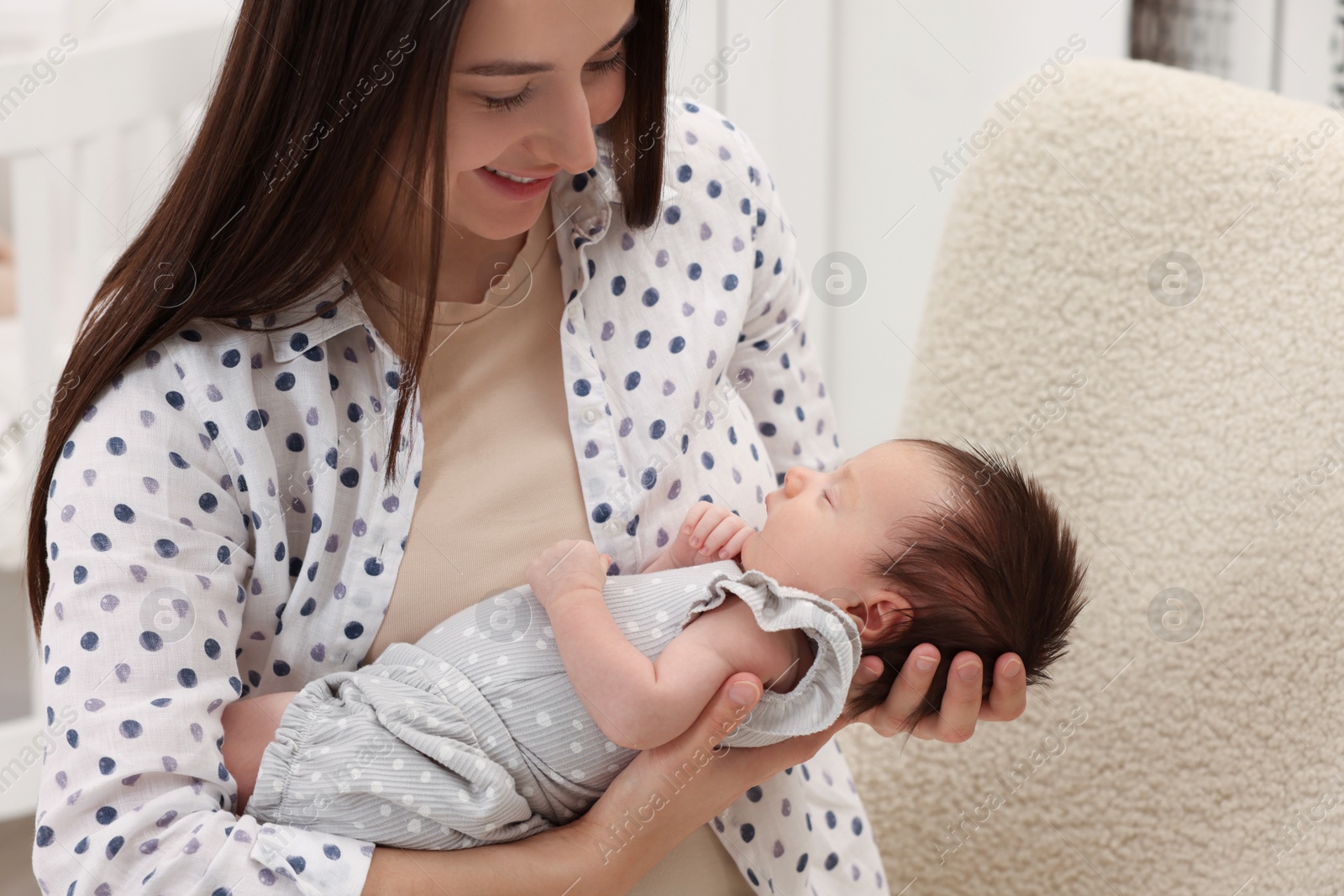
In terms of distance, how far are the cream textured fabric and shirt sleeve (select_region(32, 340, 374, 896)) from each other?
2.33ft

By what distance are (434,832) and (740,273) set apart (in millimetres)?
558

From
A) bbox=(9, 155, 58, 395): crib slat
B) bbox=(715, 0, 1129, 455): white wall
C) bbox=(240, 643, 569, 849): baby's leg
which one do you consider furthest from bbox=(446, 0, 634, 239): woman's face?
bbox=(715, 0, 1129, 455): white wall

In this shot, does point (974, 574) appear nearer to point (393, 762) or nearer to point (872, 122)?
point (393, 762)

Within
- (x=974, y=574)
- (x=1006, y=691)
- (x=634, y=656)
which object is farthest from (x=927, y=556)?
(x=634, y=656)

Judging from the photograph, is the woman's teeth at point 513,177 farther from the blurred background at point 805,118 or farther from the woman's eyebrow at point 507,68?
the blurred background at point 805,118

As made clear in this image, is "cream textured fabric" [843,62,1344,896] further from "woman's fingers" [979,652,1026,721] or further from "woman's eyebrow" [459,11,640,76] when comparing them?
"woman's eyebrow" [459,11,640,76]

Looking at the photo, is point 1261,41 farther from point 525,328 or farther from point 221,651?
point 221,651

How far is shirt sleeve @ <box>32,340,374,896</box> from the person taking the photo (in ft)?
2.57

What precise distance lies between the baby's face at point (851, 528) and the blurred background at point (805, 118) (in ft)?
1.59

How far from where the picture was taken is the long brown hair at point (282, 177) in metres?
0.76

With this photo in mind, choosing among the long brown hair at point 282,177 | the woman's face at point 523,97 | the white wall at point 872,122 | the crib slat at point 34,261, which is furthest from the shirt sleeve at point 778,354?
the crib slat at point 34,261

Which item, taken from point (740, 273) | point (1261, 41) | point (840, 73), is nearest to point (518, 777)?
point (740, 273)

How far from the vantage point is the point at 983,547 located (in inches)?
36.3

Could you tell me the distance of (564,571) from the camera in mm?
884
